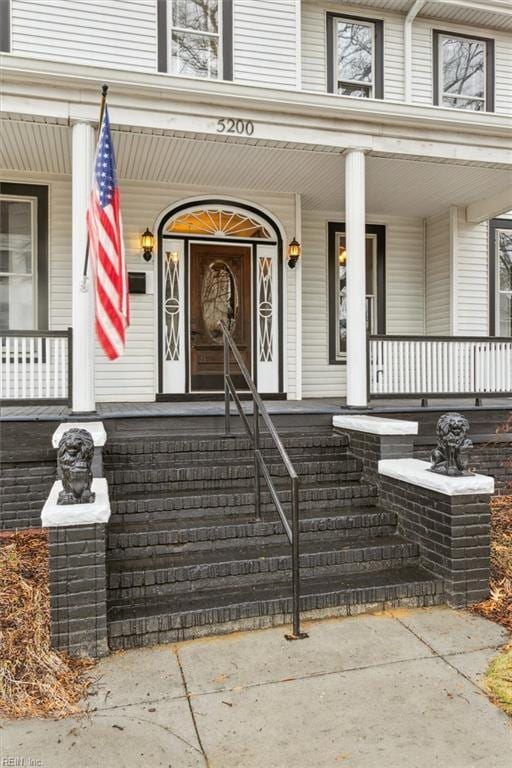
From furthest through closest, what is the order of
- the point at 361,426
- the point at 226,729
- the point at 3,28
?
the point at 3,28
the point at 361,426
the point at 226,729

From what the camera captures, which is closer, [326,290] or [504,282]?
[326,290]

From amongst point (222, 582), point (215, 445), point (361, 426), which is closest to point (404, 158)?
point (361, 426)

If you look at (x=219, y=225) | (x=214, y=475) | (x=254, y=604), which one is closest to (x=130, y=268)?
(x=219, y=225)

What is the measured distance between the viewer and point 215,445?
4.74m

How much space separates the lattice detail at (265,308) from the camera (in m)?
7.70

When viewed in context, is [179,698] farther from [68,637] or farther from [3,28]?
[3,28]

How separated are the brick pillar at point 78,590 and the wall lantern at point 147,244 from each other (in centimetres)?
493

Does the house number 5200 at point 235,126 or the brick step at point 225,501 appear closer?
the brick step at point 225,501

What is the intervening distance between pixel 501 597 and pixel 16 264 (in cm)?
644

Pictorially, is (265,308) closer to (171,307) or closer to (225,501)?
(171,307)

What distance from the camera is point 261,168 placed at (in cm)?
679

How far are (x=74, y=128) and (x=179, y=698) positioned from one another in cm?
495

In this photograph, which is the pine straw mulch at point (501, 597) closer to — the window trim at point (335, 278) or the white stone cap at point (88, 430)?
the white stone cap at point (88, 430)

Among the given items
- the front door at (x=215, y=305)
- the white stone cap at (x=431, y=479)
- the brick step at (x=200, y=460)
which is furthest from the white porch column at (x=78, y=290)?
the white stone cap at (x=431, y=479)
